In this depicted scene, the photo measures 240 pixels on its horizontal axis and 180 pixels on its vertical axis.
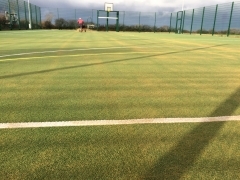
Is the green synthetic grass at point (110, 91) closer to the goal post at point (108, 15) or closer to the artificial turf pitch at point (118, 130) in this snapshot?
the artificial turf pitch at point (118, 130)

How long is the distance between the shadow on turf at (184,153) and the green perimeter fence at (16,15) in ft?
101

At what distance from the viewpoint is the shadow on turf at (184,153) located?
166 centimetres

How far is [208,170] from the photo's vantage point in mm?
1701

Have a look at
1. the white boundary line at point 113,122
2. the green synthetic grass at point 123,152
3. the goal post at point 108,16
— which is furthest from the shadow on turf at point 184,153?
the goal post at point 108,16

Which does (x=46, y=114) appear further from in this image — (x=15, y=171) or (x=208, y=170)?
(x=208, y=170)

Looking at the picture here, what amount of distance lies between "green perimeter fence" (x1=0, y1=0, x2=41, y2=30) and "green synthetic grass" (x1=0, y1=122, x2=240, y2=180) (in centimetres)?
3025

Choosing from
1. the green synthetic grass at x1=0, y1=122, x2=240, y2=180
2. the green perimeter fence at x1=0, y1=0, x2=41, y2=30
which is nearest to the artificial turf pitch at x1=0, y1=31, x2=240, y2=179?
the green synthetic grass at x1=0, y1=122, x2=240, y2=180

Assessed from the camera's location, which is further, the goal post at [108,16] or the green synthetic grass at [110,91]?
the goal post at [108,16]

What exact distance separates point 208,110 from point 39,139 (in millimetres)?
Result: 2026

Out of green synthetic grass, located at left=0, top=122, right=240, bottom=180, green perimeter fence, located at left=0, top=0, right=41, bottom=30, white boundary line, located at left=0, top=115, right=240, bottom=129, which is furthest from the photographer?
green perimeter fence, located at left=0, top=0, right=41, bottom=30

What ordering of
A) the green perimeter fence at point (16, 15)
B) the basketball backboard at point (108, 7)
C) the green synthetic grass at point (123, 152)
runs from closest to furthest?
the green synthetic grass at point (123, 152)
the green perimeter fence at point (16, 15)
the basketball backboard at point (108, 7)

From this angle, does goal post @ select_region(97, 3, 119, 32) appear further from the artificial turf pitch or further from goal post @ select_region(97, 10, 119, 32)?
the artificial turf pitch

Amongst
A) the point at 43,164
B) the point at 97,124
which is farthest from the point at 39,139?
the point at 97,124

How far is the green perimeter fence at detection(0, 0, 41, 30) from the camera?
94.5 ft
